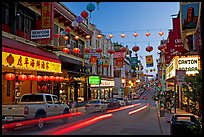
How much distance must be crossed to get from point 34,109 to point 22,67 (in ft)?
17.9

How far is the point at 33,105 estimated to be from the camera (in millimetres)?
16203

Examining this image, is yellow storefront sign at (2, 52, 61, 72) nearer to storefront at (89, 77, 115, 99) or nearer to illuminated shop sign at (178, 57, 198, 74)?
illuminated shop sign at (178, 57, 198, 74)

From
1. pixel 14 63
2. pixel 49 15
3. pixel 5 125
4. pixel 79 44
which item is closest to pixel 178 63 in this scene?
pixel 49 15

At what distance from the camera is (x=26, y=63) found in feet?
70.1

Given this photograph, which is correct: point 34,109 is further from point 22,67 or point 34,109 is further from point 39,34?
point 39,34

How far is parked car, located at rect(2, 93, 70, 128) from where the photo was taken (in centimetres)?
1517

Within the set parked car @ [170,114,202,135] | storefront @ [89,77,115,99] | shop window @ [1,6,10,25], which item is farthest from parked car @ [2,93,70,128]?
storefront @ [89,77,115,99]

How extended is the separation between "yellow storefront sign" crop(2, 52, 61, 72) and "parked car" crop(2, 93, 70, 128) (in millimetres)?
2550

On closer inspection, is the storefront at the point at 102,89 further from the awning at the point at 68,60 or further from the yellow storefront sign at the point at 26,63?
the yellow storefront sign at the point at 26,63

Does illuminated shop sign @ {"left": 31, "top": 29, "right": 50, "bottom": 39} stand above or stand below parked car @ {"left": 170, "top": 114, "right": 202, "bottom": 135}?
above

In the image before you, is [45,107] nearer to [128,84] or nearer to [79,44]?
[79,44]

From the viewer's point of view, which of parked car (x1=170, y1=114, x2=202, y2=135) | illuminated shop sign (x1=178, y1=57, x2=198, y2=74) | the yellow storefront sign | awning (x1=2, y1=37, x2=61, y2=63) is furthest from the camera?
illuminated shop sign (x1=178, y1=57, x2=198, y2=74)

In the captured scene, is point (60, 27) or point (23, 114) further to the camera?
point (60, 27)

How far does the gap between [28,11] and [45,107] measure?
41.7 ft
